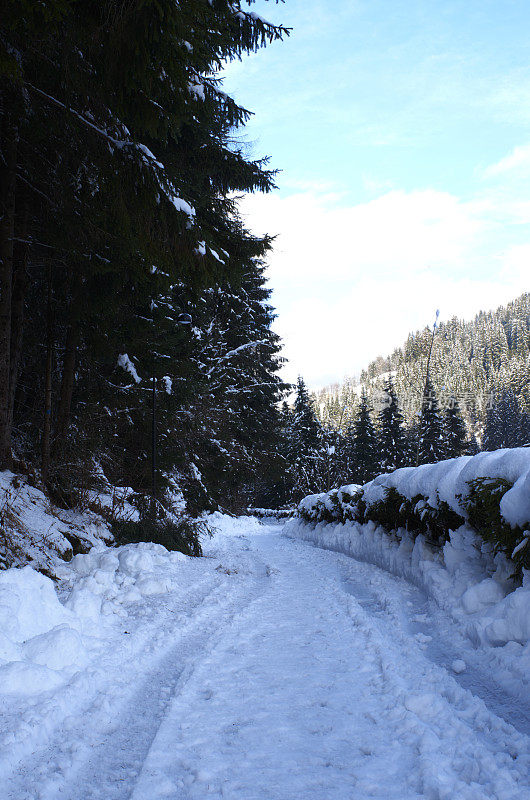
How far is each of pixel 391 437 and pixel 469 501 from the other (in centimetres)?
4401

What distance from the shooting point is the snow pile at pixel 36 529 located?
16.4 feet

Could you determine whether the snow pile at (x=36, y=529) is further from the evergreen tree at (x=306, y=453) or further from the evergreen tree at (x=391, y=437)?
the evergreen tree at (x=391, y=437)

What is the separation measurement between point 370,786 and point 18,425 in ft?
29.1

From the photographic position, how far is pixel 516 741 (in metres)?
2.25

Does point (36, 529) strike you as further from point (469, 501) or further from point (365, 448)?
point (365, 448)

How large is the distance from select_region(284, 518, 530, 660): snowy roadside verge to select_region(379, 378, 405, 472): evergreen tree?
4029 centimetres

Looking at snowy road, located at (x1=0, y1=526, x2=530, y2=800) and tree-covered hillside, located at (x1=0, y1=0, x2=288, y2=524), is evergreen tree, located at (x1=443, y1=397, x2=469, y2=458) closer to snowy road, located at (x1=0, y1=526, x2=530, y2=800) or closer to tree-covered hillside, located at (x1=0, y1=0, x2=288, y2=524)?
tree-covered hillside, located at (x1=0, y1=0, x2=288, y2=524)

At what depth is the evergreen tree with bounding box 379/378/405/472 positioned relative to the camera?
46.8 meters

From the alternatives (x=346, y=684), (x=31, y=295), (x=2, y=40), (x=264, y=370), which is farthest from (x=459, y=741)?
(x=264, y=370)

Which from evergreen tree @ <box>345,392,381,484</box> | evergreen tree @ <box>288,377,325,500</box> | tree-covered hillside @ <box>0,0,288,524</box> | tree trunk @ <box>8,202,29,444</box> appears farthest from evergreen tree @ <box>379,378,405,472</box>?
tree trunk @ <box>8,202,29,444</box>

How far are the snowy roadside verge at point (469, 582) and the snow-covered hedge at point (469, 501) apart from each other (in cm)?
19

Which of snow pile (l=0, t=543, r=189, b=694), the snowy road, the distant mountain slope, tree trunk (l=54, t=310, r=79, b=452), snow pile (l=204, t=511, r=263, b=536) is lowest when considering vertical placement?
snow pile (l=204, t=511, r=263, b=536)

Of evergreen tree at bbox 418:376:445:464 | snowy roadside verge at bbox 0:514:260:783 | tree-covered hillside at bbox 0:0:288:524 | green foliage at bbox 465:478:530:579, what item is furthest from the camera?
evergreen tree at bbox 418:376:445:464

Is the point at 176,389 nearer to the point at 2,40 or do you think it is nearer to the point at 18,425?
the point at 18,425
